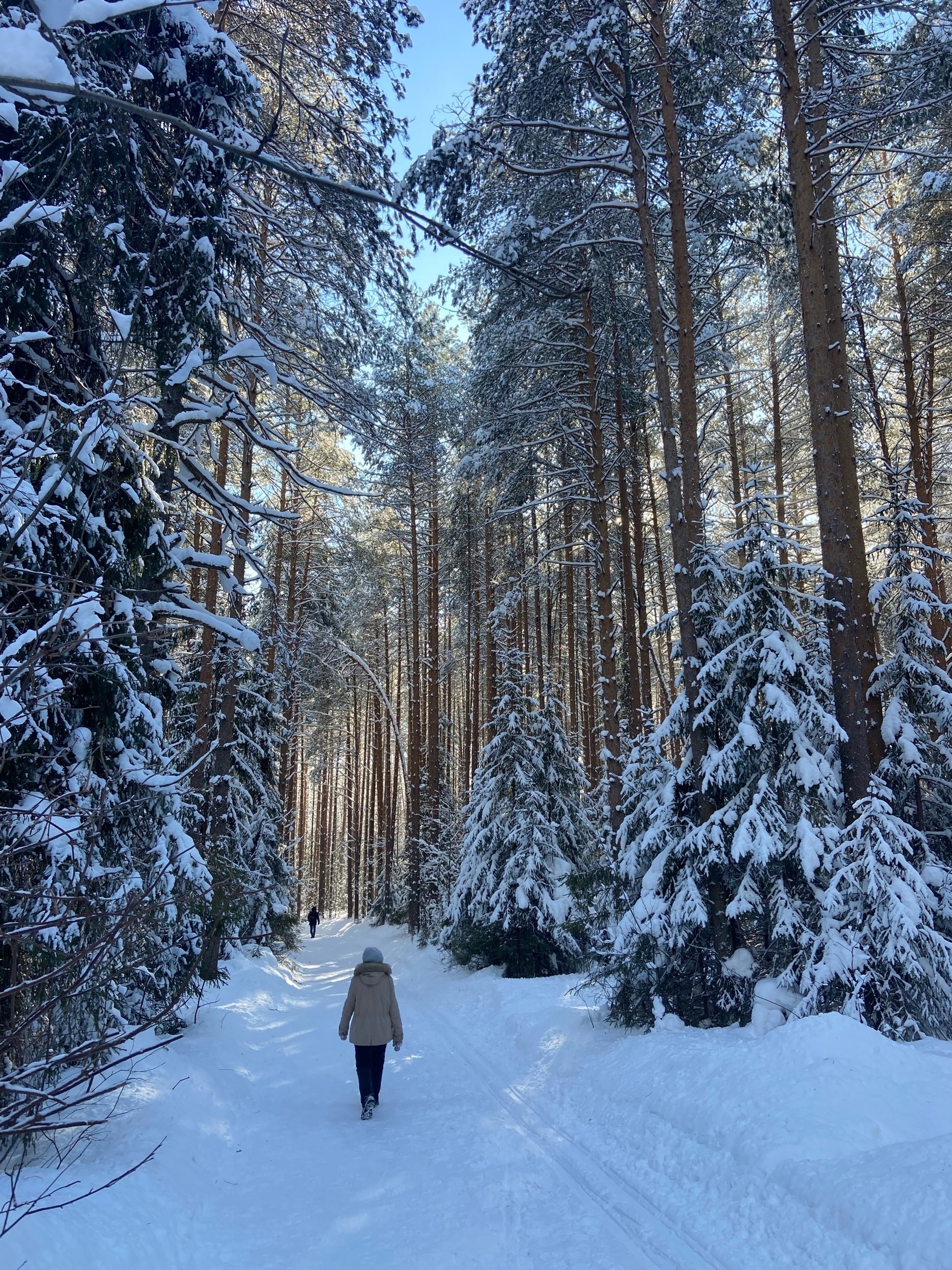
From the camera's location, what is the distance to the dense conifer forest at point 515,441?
454 centimetres

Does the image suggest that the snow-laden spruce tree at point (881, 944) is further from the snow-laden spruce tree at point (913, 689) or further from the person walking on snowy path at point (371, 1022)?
the person walking on snowy path at point (371, 1022)

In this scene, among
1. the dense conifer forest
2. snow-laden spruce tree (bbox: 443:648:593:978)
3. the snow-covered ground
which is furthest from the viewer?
snow-laden spruce tree (bbox: 443:648:593:978)

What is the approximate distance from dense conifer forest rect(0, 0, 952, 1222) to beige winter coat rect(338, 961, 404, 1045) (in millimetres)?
1588

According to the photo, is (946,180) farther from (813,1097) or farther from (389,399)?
(813,1097)

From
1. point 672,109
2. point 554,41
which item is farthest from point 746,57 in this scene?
point 554,41

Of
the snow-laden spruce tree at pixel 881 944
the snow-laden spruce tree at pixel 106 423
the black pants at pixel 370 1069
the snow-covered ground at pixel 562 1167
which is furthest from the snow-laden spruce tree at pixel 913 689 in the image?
the snow-laden spruce tree at pixel 106 423

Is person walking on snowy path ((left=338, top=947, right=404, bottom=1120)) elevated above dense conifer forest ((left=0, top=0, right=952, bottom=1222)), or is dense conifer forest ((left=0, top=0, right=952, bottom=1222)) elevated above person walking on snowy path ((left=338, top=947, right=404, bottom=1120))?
dense conifer forest ((left=0, top=0, right=952, bottom=1222))

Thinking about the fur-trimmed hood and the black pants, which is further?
the fur-trimmed hood

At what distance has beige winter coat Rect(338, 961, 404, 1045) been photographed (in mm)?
7398

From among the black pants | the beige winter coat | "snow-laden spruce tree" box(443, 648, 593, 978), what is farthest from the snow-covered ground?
"snow-laden spruce tree" box(443, 648, 593, 978)

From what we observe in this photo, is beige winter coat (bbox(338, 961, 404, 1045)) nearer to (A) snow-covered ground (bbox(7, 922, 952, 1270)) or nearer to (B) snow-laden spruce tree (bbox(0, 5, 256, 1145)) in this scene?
(A) snow-covered ground (bbox(7, 922, 952, 1270))

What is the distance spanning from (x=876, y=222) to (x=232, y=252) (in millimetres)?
11848

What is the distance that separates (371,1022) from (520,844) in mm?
7288

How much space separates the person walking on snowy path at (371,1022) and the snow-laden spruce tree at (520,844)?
6034mm
